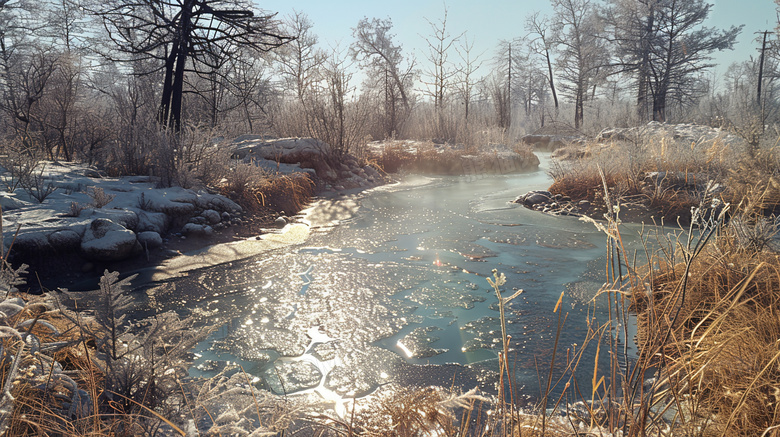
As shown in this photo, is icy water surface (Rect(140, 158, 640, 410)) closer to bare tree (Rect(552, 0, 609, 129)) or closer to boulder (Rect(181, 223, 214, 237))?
boulder (Rect(181, 223, 214, 237))

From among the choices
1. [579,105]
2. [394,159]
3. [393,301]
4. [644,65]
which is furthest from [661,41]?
[393,301]

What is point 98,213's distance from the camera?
4406mm

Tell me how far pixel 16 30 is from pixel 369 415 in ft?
80.3

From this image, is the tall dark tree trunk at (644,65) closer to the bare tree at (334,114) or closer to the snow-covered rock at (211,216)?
the bare tree at (334,114)

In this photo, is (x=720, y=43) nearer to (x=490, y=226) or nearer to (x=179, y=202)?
(x=490, y=226)

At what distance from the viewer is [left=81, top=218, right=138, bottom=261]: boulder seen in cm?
396

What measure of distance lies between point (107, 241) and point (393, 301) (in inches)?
106

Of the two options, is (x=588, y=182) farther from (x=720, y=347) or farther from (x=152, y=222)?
(x=720, y=347)

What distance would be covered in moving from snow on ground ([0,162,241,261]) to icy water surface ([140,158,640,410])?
2.71ft

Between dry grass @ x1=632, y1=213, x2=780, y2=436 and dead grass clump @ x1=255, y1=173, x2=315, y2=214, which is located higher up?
dead grass clump @ x1=255, y1=173, x2=315, y2=214

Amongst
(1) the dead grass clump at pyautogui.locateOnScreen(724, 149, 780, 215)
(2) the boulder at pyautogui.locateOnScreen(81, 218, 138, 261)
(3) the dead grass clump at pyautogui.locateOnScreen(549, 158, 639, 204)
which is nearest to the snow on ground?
(2) the boulder at pyautogui.locateOnScreen(81, 218, 138, 261)

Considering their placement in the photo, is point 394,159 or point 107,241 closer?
point 107,241

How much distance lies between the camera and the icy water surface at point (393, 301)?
8.43 feet

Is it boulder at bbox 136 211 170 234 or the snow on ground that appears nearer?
the snow on ground
